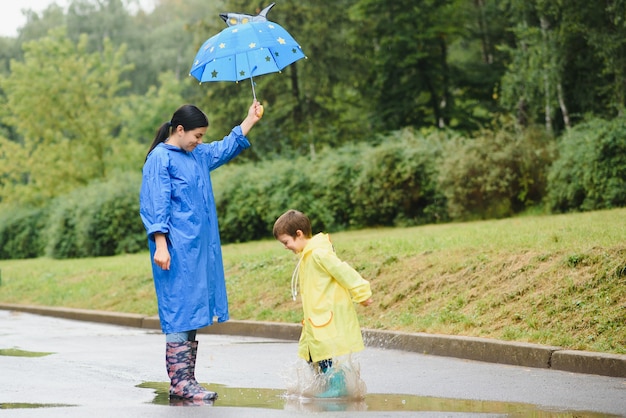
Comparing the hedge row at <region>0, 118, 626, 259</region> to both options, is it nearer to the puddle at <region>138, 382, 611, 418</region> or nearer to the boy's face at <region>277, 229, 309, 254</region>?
the puddle at <region>138, 382, 611, 418</region>

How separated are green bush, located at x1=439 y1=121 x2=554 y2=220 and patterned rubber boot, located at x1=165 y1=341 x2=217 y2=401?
670 inches

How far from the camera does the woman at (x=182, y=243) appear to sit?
23.4ft

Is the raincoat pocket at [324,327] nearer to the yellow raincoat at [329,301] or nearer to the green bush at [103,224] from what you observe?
the yellow raincoat at [329,301]

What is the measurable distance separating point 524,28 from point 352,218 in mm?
9111

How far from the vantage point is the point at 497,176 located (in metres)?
23.9

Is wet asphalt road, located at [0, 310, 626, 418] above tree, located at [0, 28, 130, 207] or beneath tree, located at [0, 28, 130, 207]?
beneath

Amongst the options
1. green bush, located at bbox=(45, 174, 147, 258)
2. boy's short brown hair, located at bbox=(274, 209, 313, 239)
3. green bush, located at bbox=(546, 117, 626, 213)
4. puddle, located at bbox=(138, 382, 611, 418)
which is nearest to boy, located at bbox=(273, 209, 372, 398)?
boy's short brown hair, located at bbox=(274, 209, 313, 239)

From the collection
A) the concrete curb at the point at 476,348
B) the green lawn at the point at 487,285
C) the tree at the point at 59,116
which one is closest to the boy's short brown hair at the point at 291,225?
the concrete curb at the point at 476,348

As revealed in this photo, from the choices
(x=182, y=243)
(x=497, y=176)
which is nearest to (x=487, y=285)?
(x=182, y=243)

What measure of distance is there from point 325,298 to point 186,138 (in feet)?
5.02

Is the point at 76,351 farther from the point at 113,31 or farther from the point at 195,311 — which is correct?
the point at 113,31

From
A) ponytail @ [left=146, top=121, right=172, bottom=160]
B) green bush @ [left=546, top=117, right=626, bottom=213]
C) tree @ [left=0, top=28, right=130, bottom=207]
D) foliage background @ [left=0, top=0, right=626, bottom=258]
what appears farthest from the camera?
tree @ [left=0, top=28, right=130, bottom=207]

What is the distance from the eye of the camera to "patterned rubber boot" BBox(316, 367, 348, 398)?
7.07 m

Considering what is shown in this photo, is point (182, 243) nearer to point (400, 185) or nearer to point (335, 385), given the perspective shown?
point (335, 385)
